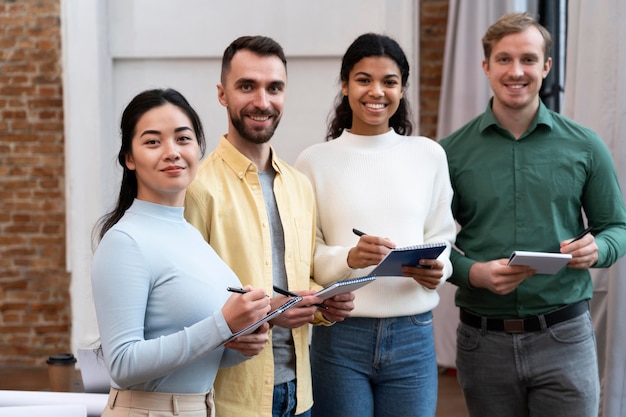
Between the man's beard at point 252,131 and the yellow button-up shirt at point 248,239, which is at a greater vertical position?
the man's beard at point 252,131

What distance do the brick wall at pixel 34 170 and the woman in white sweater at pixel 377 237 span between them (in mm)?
3233

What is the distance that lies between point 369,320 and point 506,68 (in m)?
0.92

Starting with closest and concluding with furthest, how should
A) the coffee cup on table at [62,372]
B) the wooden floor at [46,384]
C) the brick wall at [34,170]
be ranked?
the coffee cup on table at [62,372] → the wooden floor at [46,384] → the brick wall at [34,170]

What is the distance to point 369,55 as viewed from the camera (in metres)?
2.48

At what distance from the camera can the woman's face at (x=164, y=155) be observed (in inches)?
74.2

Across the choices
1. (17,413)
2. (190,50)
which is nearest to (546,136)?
(17,413)

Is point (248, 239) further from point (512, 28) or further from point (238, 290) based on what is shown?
point (512, 28)

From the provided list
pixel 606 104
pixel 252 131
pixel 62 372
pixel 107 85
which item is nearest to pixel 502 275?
pixel 252 131

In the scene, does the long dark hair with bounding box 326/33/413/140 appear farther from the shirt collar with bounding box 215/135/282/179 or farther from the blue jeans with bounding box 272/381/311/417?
the blue jeans with bounding box 272/381/311/417

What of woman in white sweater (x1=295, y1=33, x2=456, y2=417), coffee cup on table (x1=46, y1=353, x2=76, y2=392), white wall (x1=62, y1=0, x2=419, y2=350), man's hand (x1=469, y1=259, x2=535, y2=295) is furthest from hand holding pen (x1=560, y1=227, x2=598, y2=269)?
white wall (x1=62, y1=0, x2=419, y2=350)

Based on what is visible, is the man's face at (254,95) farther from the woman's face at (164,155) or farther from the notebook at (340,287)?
the notebook at (340,287)

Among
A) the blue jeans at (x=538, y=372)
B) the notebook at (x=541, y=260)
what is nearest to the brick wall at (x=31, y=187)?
the blue jeans at (x=538, y=372)

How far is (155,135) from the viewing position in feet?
6.30

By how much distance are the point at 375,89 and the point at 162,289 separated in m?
1.01
